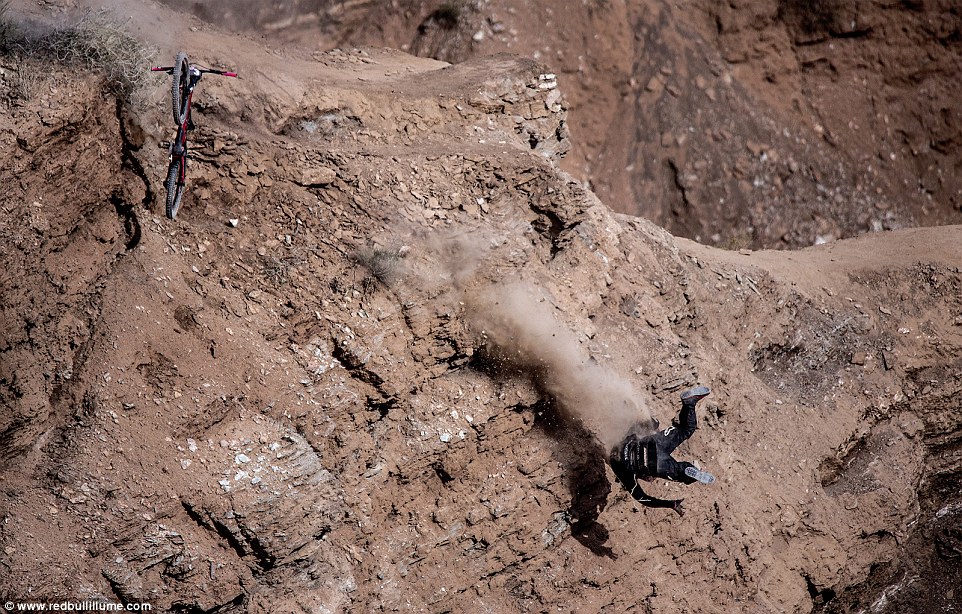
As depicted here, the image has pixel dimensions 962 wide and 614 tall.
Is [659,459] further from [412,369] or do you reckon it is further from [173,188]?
[173,188]

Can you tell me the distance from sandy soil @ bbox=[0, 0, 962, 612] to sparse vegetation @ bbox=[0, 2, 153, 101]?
0.17 metres

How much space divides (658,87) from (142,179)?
30.0 feet

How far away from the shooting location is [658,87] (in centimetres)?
1345

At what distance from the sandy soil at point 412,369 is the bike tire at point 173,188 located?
0.29 m

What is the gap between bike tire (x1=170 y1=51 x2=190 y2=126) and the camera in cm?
637

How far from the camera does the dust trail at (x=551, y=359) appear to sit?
7898mm

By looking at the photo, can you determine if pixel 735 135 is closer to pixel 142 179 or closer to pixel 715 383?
pixel 715 383

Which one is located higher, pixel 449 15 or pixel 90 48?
pixel 449 15

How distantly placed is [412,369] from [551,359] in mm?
1426

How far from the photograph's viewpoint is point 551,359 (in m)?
8.05

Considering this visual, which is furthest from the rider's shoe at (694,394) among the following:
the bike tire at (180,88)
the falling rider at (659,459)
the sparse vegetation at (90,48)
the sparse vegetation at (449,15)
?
the sparse vegetation at (449,15)

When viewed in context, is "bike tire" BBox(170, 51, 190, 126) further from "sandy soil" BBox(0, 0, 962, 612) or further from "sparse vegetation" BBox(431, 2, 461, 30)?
"sparse vegetation" BBox(431, 2, 461, 30)

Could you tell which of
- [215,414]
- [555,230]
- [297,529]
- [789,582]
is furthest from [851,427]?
[215,414]

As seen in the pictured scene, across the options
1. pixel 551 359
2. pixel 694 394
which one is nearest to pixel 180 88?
pixel 551 359
